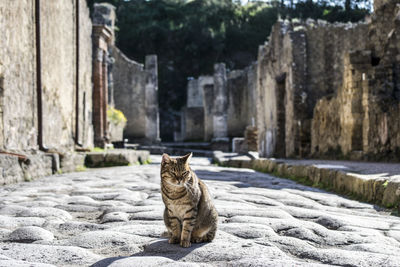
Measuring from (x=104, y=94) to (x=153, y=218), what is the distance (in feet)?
35.7

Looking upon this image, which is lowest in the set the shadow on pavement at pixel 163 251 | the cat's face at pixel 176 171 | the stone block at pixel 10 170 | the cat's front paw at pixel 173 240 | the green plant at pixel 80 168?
the green plant at pixel 80 168

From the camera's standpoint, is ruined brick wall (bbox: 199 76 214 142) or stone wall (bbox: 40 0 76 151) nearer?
stone wall (bbox: 40 0 76 151)

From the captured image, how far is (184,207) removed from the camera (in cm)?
259

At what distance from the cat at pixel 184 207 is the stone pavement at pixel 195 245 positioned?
0.25ft

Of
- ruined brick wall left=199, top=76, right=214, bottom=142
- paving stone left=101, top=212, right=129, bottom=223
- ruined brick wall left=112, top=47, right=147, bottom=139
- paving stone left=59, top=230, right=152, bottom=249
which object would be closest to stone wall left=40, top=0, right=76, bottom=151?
paving stone left=101, top=212, right=129, bottom=223

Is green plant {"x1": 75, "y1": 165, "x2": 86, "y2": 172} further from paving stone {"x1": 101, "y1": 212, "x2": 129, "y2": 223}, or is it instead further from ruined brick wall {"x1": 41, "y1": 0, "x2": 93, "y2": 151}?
paving stone {"x1": 101, "y1": 212, "x2": 129, "y2": 223}

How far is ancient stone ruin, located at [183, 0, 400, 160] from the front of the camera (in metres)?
8.41

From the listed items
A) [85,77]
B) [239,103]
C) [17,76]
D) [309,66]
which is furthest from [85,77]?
[239,103]

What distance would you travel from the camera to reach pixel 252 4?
44.6 m

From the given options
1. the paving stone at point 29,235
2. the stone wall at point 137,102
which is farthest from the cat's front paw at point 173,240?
the stone wall at point 137,102

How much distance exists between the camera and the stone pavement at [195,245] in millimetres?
2270

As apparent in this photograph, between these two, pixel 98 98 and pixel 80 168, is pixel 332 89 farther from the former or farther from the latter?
pixel 80 168

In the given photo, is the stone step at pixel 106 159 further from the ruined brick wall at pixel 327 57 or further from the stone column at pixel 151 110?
the stone column at pixel 151 110

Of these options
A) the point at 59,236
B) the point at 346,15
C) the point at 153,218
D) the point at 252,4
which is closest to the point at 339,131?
the point at 153,218
